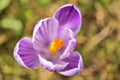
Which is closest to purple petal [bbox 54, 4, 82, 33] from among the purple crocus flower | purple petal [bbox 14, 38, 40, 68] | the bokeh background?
the purple crocus flower

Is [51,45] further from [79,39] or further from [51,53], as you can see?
[79,39]

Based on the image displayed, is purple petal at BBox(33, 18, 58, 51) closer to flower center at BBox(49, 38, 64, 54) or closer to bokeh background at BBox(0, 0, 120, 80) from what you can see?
flower center at BBox(49, 38, 64, 54)

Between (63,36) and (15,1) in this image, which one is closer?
(63,36)

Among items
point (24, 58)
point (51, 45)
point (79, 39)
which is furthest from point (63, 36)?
point (79, 39)

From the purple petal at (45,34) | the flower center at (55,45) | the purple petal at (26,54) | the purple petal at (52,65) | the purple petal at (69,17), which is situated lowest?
the purple petal at (52,65)

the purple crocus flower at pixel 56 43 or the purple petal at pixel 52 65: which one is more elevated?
the purple crocus flower at pixel 56 43

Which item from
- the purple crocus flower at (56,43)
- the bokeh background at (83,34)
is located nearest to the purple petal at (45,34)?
the purple crocus flower at (56,43)

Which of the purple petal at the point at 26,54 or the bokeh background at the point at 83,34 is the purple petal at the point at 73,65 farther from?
the bokeh background at the point at 83,34
